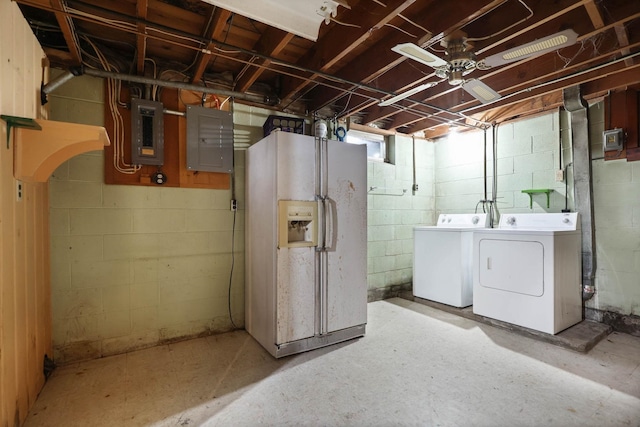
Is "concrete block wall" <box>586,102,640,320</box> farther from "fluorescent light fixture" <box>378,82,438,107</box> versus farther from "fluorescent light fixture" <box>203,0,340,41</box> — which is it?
"fluorescent light fixture" <box>203,0,340,41</box>

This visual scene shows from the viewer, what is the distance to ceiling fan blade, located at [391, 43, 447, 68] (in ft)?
5.75

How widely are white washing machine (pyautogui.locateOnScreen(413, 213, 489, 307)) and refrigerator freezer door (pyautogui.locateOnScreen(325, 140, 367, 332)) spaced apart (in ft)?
4.50

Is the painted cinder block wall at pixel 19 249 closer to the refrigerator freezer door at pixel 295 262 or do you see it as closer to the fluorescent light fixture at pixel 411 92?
the refrigerator freezer door at pixel 295 262

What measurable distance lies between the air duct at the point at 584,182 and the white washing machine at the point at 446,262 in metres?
1.00

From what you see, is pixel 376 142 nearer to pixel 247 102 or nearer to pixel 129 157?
pixel 247 102

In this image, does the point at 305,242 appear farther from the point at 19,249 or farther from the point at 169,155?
the point at 19,249

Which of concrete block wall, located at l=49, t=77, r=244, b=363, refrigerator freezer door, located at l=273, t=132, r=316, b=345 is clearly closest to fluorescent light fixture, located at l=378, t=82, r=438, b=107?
refrigerator freezer door, located at l=273, t=132, r=316, b=345

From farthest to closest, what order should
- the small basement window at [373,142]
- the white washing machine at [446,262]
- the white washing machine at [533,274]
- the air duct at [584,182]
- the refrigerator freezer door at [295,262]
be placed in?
the small basement window at [373,142]
the white washing machine at [446,262]
the air duct at [584,182]
the white washing machine at [533,274]
the refrigerator freezer door at [295,262]

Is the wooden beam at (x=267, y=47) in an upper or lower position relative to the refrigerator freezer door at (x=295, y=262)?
upper

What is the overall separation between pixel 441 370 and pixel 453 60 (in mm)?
2289

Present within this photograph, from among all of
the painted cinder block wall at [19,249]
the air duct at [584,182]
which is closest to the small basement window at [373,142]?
the air duct at [584,182]

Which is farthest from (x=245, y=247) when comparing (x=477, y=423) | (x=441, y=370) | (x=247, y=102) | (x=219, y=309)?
(x=477, y=423)

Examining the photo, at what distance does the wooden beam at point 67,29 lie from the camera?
1713mm

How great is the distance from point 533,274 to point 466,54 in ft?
7.02
